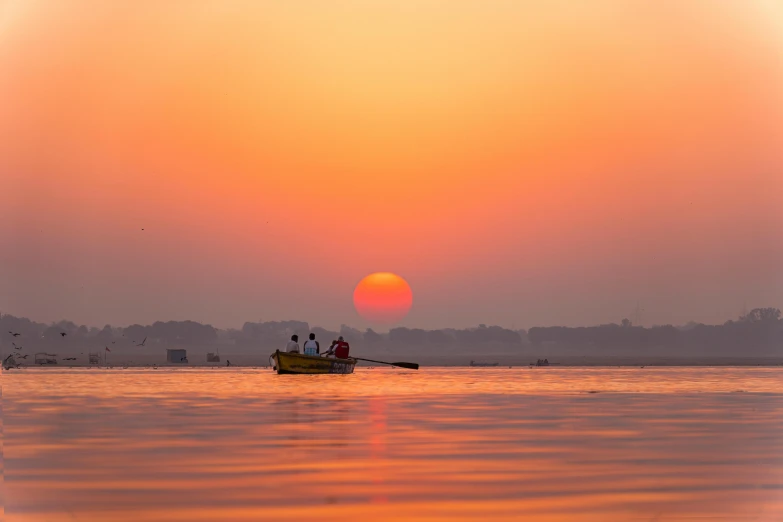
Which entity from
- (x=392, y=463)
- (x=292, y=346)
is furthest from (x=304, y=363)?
(x=392, y=463)

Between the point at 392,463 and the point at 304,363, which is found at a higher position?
the point at 304,363

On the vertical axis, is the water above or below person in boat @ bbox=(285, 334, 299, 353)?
below

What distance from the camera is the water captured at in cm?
1683

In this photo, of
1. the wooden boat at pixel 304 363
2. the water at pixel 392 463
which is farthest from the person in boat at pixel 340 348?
the water at pixel 392 463

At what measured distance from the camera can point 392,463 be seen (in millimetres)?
22000

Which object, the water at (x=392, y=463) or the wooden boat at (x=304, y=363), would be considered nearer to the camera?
the water at (x=392, y=463)

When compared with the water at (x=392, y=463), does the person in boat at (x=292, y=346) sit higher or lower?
higher

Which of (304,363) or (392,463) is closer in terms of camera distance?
(392,463)

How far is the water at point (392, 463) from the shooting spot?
16.8 meters

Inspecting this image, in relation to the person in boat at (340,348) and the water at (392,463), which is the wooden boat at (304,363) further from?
the water at (392,463)

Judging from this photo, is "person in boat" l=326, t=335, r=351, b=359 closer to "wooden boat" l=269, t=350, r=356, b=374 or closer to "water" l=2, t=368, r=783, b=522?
"wooden boat" l=269, t=350, r=356, b=374

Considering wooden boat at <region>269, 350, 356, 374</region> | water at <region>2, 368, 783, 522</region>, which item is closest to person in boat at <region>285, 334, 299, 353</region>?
wooden boat at <region>269, 350, 356, 374</region>

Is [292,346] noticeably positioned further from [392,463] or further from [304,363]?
[392,463]

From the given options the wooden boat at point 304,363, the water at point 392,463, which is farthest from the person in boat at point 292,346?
the water at point 392,463
